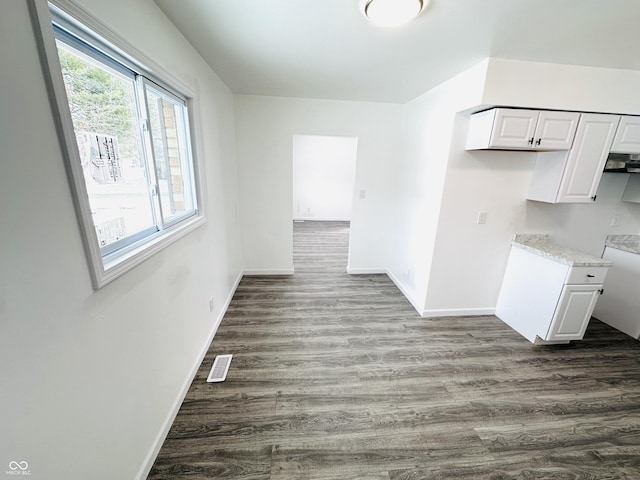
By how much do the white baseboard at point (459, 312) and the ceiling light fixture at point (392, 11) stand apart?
2640 mm

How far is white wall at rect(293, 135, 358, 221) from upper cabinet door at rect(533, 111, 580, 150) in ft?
15.6

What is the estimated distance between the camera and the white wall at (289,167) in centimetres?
319

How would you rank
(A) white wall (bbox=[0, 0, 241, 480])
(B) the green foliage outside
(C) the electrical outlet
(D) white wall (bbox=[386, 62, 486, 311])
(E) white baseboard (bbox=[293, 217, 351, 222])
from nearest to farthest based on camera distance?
(A) white wall (bbox=[0, 0, 241, 480]), (B) the green foliage outside, (D) white wall (bbox=[386, 62, 486, 311]), (C) the electrical outlet, (E) white baseboard (bbox=[293, 217, 351, 222])

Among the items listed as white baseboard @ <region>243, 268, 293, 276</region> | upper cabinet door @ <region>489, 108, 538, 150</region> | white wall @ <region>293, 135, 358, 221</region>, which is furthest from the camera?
white wall @ <region>293, 135, 358, 221</region>

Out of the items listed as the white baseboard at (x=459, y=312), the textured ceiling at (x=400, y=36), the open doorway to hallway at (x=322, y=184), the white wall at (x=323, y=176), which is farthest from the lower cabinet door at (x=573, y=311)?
the white wall at (x=323, y=176)

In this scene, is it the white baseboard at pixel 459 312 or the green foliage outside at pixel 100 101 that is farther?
the white baseboard at pixel 459 312

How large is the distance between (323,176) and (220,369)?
231 inches

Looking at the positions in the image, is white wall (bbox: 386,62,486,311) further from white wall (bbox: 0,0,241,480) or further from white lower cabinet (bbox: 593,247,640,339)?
white wall (bbox: 0,0,241,480)

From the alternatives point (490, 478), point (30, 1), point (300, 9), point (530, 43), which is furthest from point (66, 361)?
point (530, 43)

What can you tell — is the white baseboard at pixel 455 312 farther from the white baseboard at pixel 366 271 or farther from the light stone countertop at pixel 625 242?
the light stone countertop at pixel 625 242

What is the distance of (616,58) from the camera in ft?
6.08

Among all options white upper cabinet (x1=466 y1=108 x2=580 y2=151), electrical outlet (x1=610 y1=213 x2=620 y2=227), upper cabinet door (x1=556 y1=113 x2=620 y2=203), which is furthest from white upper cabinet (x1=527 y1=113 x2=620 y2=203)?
electrical outlet (x1=610 y1=213 x2=620 y2=227)

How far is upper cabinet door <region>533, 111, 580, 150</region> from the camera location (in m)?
2.06

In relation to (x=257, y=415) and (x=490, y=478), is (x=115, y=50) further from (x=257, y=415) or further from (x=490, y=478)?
(x=490, y=478)
